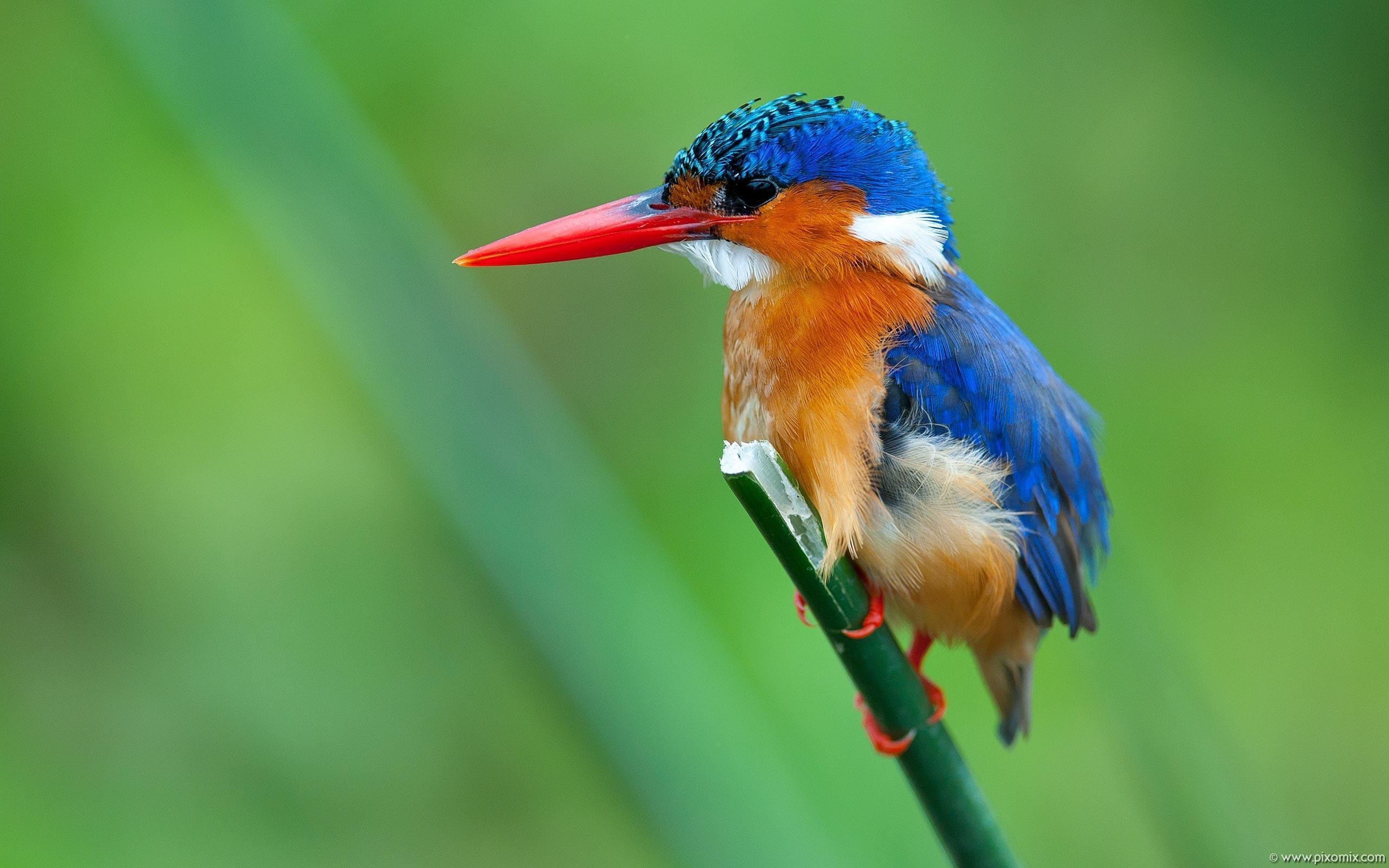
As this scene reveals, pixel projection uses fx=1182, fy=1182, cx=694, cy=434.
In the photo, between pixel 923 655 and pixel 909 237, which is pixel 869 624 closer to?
pixel 909 237

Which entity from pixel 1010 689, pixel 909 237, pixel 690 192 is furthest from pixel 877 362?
pixel 1010 689

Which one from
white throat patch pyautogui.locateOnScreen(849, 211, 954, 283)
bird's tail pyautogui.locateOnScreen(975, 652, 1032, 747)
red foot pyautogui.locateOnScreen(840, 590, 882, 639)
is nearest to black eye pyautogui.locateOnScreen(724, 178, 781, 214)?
white throat patch pyautogui.locateOnScreen(849, 211, 954, 283)

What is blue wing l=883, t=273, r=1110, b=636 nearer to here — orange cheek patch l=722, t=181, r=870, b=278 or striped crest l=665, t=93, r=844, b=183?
orange cheek patch l=722, t=181, r=870, b=278

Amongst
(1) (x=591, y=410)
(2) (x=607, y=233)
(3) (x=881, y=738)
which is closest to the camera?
(2) (x=607, y=233)

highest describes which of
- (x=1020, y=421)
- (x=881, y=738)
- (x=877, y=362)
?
(x=877, y=362)

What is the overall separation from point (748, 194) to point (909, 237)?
201mm

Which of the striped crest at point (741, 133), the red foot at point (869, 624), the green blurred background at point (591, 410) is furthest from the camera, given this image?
the green blurred background at point (591, 410)

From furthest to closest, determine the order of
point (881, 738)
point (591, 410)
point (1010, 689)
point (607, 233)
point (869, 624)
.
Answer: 1. point (591, 410)
2. point (1010, 689)
3. point (881, 738)
4. point (607, 233)
5. point (869, 624)

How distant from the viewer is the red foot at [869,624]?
967mm

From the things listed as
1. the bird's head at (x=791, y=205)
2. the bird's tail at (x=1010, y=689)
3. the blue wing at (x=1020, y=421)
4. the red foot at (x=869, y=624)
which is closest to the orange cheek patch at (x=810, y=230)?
the bird's head at (x=791, y=205)

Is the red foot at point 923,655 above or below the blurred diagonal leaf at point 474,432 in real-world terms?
below

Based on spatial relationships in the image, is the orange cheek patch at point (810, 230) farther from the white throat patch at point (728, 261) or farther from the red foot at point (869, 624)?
the red foot at point (869, 624)

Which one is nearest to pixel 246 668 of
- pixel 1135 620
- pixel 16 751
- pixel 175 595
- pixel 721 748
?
pixel 175 595

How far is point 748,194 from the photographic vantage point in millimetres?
1293
